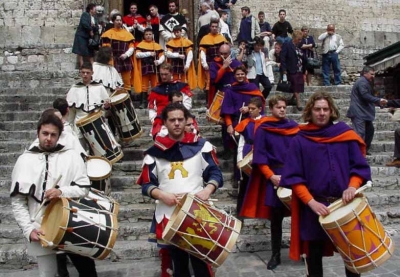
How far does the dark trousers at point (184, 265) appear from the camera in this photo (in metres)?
3.57

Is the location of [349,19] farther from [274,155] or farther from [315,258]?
[315,258]

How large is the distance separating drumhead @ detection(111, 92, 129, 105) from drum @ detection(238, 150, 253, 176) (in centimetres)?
196

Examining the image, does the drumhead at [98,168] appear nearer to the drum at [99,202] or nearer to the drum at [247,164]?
the drum at [99,202]

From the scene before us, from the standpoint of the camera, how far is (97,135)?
5676 mm

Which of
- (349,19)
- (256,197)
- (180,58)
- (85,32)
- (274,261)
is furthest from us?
(349,19)

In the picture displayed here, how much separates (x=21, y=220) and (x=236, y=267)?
235 centimetres

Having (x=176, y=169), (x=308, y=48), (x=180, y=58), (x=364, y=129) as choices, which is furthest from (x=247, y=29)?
(x=176, y=169)

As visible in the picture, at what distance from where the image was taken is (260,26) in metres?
12.1

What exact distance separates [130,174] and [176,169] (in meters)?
3.29

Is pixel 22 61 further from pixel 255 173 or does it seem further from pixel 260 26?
pixel 255 173

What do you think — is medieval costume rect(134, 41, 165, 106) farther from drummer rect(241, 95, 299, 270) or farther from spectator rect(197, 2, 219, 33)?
drummer rect(241, 95, 299, 270)

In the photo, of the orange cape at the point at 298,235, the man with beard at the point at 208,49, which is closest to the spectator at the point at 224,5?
the man with beard at the point at 208,49

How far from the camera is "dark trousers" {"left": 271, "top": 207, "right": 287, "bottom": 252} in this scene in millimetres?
4812

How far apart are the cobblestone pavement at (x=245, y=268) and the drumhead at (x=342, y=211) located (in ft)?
4.82
